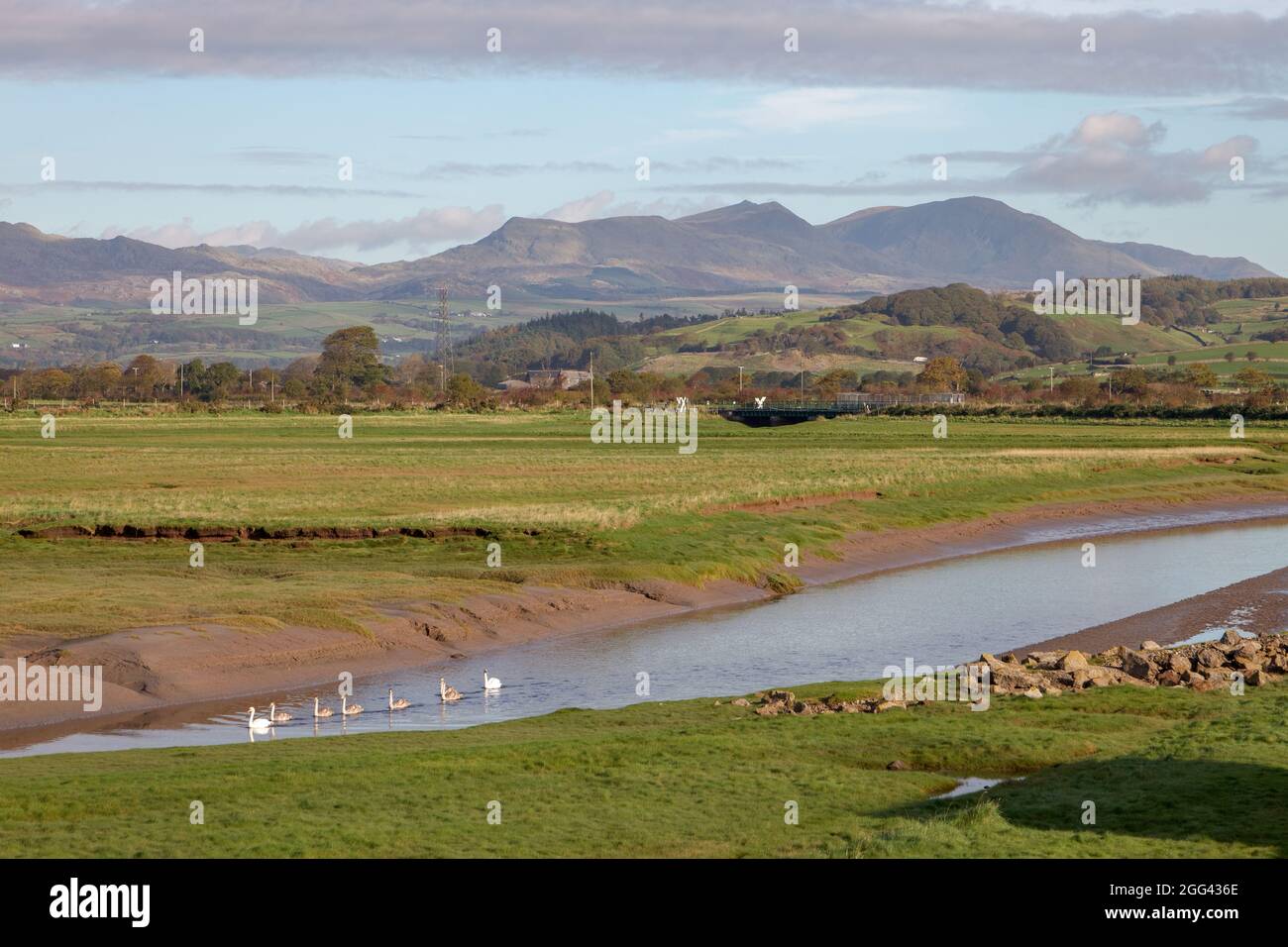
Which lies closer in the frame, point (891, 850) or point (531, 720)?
point (891, 850)

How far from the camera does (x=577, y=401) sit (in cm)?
17888

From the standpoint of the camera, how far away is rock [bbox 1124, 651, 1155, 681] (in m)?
24.2

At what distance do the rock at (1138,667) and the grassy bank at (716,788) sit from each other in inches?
63.2

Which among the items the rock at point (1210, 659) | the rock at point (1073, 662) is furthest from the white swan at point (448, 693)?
the rock at point (1210, 659)

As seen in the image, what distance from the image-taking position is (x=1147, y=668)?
958 inches

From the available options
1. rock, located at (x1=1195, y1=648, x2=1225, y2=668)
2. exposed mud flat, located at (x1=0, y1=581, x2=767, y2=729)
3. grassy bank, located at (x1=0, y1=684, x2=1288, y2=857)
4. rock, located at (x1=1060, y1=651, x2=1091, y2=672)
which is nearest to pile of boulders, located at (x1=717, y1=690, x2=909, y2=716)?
grassy bank, located at (x1=0, y1=684, x2=1288, y2=857)

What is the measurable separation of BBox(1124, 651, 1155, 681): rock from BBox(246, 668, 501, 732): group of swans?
10.6 metres

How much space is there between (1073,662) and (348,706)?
38.9 feet

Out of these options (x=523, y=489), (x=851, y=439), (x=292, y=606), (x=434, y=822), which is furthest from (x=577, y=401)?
(x=434, y=822)

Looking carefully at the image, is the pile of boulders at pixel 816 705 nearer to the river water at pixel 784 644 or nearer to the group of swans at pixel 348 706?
the river water at pixel 784 644

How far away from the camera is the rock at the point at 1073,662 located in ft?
80.4
